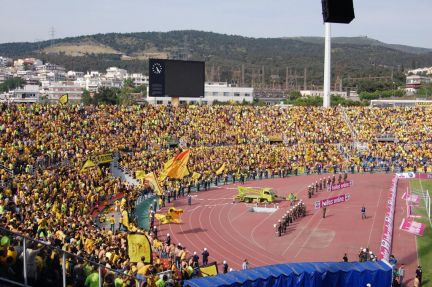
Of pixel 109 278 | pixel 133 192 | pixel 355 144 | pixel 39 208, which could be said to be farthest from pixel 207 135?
pixel 109 278

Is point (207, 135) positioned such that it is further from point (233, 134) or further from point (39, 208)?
point (39, 208)

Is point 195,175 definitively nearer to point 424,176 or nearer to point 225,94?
point 424,176

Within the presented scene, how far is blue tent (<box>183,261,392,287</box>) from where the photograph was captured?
13.7 metres

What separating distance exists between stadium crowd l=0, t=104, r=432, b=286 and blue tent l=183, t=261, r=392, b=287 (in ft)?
5.00

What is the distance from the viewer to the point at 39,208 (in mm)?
20594

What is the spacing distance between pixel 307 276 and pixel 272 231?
11750 mm

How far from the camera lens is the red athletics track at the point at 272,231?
22620mm

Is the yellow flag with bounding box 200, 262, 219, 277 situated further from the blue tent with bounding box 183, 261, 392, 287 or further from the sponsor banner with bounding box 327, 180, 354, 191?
the sponsor banner with bounding box 327, 180, 354, 191

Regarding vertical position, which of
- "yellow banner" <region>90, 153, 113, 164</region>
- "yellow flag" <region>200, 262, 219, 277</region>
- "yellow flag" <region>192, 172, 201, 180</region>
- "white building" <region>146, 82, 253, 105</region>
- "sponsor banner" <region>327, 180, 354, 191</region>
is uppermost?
"white building" <region>146, 82, 253, 105</region>

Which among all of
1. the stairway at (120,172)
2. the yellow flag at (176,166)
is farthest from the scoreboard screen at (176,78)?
the yellow flag at (176,166)

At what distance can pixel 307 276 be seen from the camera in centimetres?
1470

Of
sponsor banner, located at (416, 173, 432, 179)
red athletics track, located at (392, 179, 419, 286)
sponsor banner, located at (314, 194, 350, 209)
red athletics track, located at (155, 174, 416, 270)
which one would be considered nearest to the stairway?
red athletics track, located at (155, 174, 416, 270)

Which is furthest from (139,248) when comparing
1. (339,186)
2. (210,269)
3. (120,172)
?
(339,186)

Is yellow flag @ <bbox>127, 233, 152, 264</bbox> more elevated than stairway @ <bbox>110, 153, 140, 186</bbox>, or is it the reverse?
yellow flag @ <bbox>127, 233, 152, 264</bbox>
